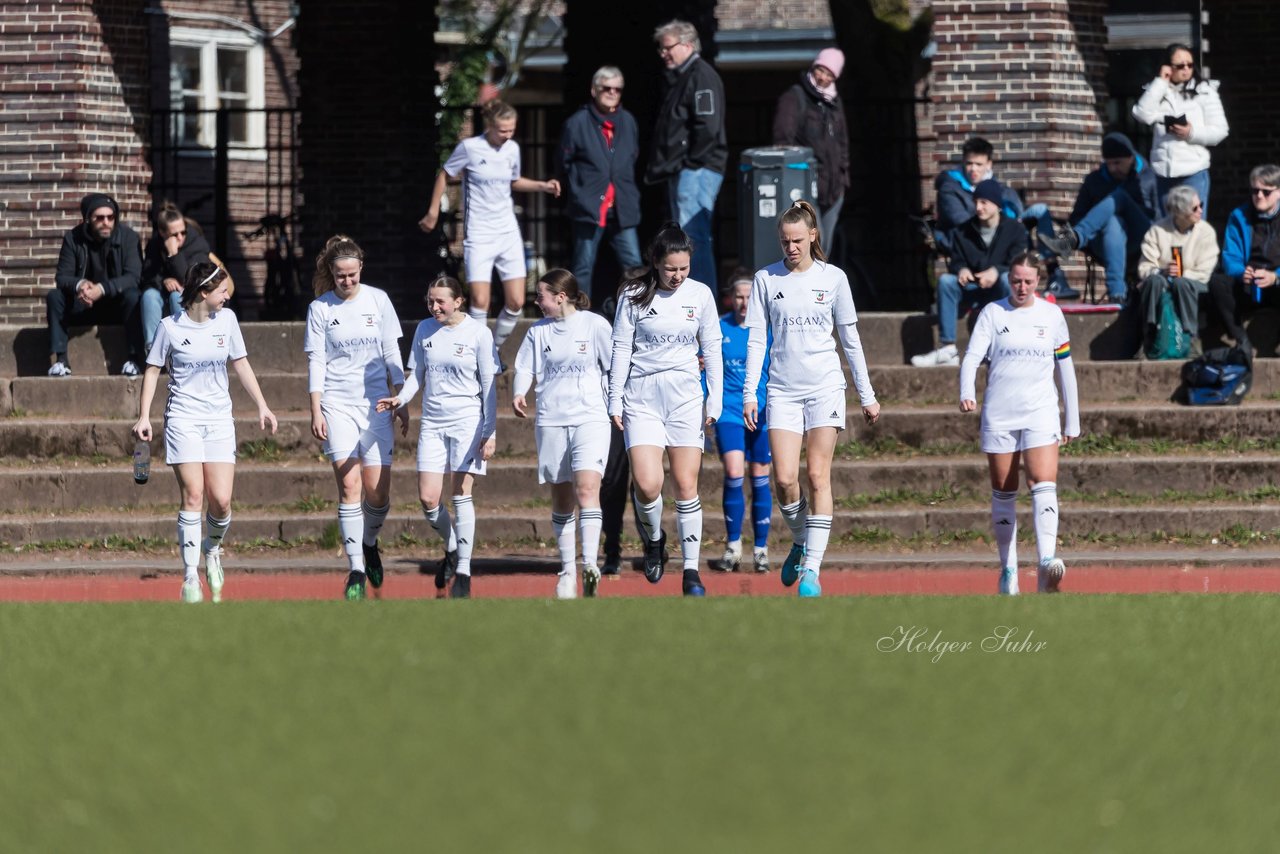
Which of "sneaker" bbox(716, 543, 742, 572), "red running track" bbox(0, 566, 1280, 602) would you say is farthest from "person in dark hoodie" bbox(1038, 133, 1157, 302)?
"sneaker" bbox(716, 543, 742, 572)

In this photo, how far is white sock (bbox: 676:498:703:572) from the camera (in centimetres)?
1231

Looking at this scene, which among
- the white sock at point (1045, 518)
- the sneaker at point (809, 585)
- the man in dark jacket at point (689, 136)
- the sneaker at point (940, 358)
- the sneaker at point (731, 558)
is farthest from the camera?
the sneaker at point (940, 358)

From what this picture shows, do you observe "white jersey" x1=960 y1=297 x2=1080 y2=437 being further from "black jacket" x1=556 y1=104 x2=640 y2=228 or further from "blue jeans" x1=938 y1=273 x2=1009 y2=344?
"black jacket" x1=556 y1=104 x2=640 y2=228

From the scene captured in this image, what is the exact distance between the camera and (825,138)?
55.6ft

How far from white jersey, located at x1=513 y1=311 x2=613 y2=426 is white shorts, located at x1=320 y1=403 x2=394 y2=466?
0.81m

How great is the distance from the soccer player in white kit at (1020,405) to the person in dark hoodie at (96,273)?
24.5 feet

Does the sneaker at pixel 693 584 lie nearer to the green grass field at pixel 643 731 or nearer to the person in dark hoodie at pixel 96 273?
the green grass field at pixel 643 731

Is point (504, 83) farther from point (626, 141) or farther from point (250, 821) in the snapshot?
point (250, 821)

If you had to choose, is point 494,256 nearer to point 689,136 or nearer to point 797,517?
point 689,136

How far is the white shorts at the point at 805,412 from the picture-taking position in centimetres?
1180

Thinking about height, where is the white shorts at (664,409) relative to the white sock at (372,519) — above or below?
above

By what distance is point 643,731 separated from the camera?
7246 millimetres

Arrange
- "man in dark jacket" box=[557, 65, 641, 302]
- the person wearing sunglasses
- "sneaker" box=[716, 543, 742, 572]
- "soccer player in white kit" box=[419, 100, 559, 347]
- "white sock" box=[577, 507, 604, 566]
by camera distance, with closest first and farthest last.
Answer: "white sock" box=[577, 507, 604, 566]
"sneaker" box=[716, 543, 742, 572]
"soccer player in white kit" box=[419, 100, 559, 347]
"man in dark jacket" box=[557, 65, 641, 302]
the person wearing sunglasses

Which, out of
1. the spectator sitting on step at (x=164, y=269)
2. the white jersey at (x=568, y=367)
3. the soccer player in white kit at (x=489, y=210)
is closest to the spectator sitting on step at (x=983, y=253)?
the soccer player in white kit at (x=489, y=210)
